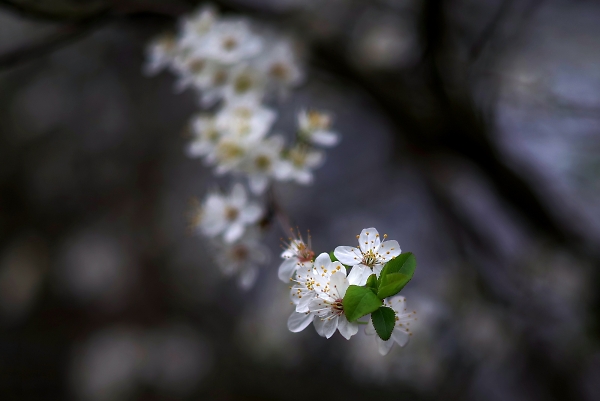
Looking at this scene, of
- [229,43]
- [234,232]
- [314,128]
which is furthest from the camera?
[229,43]

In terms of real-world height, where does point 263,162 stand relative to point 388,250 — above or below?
below

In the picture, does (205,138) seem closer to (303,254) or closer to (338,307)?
(303,254)

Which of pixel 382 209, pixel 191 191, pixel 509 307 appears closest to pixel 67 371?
pixel 191 191

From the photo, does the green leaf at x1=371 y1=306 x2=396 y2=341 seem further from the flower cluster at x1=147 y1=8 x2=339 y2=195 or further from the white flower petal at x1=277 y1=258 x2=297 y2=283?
the flower cluster at x1=147 y1=8 x2=339 y2=195

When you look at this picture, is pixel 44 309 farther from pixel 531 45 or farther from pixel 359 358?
pixel 531 45

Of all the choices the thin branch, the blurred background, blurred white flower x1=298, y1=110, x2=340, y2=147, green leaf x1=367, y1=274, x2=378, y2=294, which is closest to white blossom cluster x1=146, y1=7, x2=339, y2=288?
blurred white flower x1=298, y1=110, x2=340, y2=147

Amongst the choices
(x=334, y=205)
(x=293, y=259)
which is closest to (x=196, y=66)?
(x=293, y=259)
